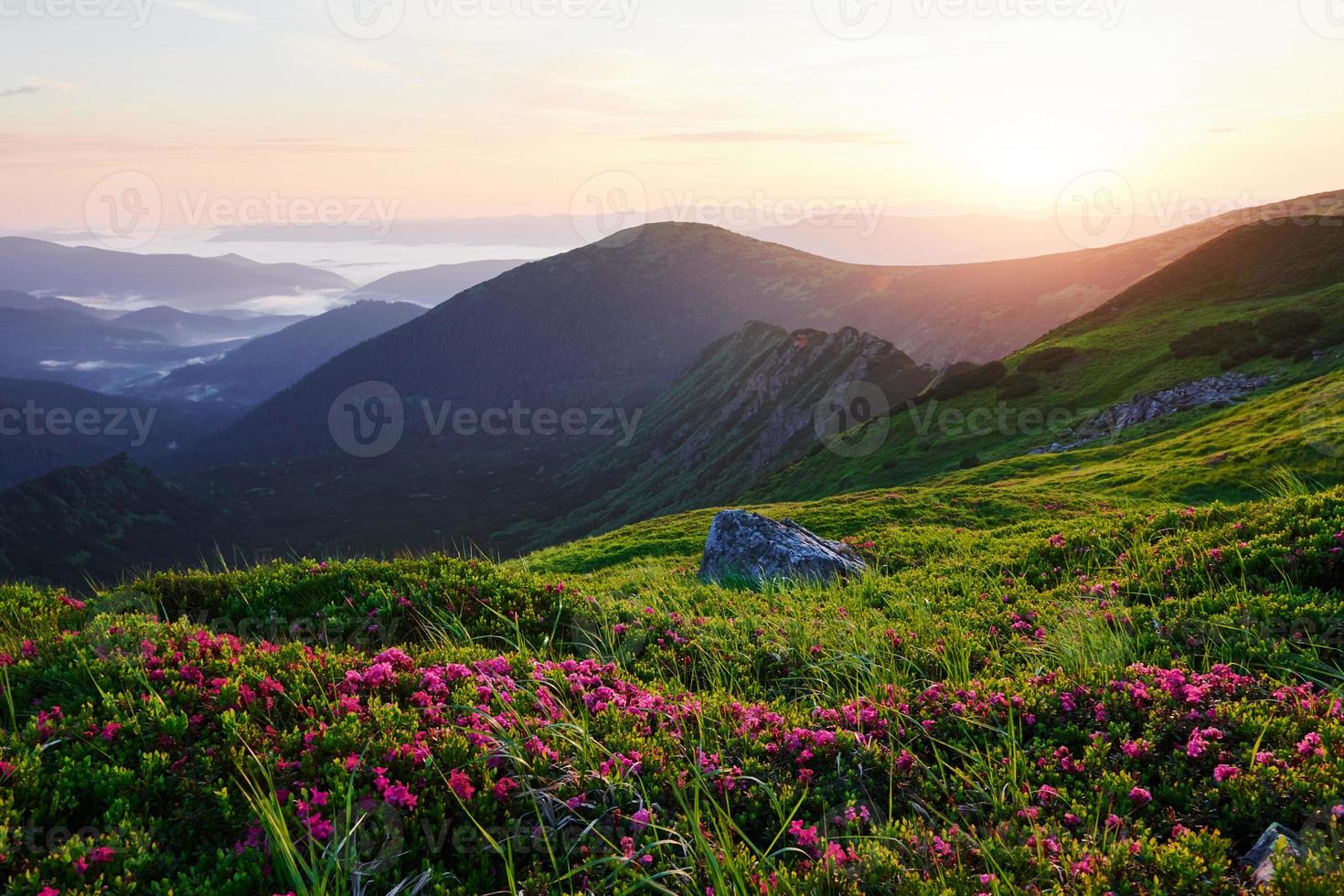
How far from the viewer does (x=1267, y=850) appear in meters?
4.91

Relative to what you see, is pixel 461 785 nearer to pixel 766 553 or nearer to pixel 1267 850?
pixel 1267 850

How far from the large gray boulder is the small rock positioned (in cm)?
1374

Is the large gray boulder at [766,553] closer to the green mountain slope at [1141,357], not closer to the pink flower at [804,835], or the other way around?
the pink flower at [804,835]

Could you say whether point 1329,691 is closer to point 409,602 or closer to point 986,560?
point 986,560

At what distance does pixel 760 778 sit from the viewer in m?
6.18

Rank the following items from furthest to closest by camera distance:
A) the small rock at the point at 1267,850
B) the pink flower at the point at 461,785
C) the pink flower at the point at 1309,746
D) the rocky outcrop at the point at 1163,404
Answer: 1. the rocky outcrop at the point at 1163,404
2. the pink flower at the point at 1309,746
3. the pink flower at the point at 461,785
4. the small rock at the point at 1267,850

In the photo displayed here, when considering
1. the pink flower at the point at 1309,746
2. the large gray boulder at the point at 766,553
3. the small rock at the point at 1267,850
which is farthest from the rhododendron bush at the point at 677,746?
the large gray boulder at the point at 766,553

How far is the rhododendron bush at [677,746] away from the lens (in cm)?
494

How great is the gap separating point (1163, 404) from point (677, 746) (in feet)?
207

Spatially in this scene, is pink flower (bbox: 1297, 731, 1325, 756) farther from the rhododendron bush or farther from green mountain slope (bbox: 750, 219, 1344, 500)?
green mountain slope (bbox: 750, 219, 1344, 500)

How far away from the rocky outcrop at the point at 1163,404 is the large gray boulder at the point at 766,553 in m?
42.4

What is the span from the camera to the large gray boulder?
66.2ft

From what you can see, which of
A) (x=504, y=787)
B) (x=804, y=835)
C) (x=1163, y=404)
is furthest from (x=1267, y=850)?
(x=1163, y=404)

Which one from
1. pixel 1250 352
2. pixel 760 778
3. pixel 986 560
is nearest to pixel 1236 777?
pixel 760 778
